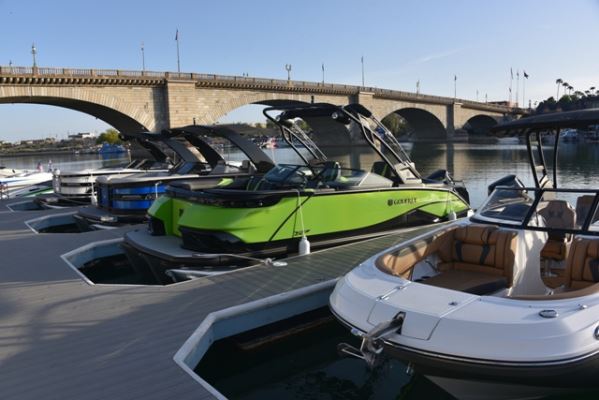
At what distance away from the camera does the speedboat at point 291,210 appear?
6.52 metres

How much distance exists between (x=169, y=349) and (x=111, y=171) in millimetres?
10919

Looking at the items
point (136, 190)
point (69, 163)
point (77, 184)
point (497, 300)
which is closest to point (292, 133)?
point (136, 190)

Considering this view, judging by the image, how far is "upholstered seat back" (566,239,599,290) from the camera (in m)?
4.43

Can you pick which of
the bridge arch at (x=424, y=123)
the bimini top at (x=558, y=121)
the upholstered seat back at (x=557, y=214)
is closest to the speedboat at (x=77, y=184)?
the bimini top at (x=558, y=121)

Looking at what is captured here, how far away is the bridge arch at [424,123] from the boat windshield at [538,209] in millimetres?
66914

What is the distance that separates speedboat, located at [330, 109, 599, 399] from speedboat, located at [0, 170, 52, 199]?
54.7 ft

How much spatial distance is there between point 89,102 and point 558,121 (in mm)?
36619

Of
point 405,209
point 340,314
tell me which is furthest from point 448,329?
point 405,209

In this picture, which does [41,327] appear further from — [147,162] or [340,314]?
[147,162]

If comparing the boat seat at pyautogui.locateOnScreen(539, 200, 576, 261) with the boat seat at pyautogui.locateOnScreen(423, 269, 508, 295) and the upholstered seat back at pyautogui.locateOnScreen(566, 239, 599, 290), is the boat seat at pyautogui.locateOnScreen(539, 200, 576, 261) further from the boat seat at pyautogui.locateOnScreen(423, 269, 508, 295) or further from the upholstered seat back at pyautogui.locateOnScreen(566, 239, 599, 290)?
the boat seat at pyautogui.locateOnScreen(423, 269, 508, 295)

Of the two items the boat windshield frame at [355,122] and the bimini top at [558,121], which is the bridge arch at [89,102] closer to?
the boat windshield frame at [355,122]

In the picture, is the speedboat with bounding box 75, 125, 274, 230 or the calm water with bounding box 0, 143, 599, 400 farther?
the speedboat with bounding box 75, 125, 274, 230

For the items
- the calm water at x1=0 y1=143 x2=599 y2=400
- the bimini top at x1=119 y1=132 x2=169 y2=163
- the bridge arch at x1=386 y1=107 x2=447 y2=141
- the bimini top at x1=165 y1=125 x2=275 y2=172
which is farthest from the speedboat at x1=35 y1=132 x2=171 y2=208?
the bridge arch at x1=386 y1=107 x2=447 y2=141

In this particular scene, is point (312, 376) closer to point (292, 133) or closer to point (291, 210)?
point (291, 210)
